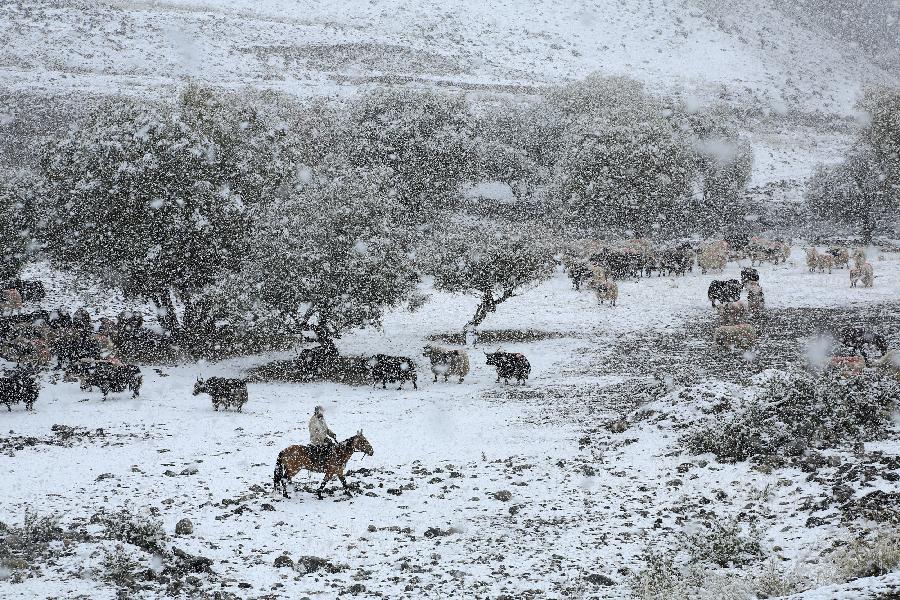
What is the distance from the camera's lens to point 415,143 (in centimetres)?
4412

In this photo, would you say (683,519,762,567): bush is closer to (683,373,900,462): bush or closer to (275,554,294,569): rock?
(683,373,900,462): bush

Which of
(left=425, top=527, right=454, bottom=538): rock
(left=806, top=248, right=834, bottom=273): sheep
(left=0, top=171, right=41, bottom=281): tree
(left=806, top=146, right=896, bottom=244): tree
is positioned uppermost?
(left=806, top=146, right=896, bottom=244): tree

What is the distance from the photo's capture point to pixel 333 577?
31.3 feet

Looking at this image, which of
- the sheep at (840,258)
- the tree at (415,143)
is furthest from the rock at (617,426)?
the tree at (415,143)

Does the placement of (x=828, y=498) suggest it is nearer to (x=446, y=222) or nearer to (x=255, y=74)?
(x=446, y=222)

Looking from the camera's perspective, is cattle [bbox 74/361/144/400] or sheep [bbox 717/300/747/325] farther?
sheep [bbox 717/300/747/325]

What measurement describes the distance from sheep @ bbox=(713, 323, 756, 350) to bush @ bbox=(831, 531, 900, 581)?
16.5m

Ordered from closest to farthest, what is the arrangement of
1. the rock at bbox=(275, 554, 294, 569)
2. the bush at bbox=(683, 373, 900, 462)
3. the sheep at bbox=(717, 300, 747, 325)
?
the rock at bbox=(275, 554, 294, 569), the bush at bbox=(683, 373, 900, 462), the sheep at bbox=(717, 300, 747, 325)

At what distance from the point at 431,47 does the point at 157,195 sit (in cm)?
7484

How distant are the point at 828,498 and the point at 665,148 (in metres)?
41.6

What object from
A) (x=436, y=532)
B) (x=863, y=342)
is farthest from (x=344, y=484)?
(x=863, y=342)

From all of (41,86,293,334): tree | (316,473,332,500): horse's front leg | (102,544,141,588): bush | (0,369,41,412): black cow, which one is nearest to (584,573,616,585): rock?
(316,473,332,500): horse's front leg

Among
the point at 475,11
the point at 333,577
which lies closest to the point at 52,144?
the point at 333,577

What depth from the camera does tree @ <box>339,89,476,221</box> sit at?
4388 cm
